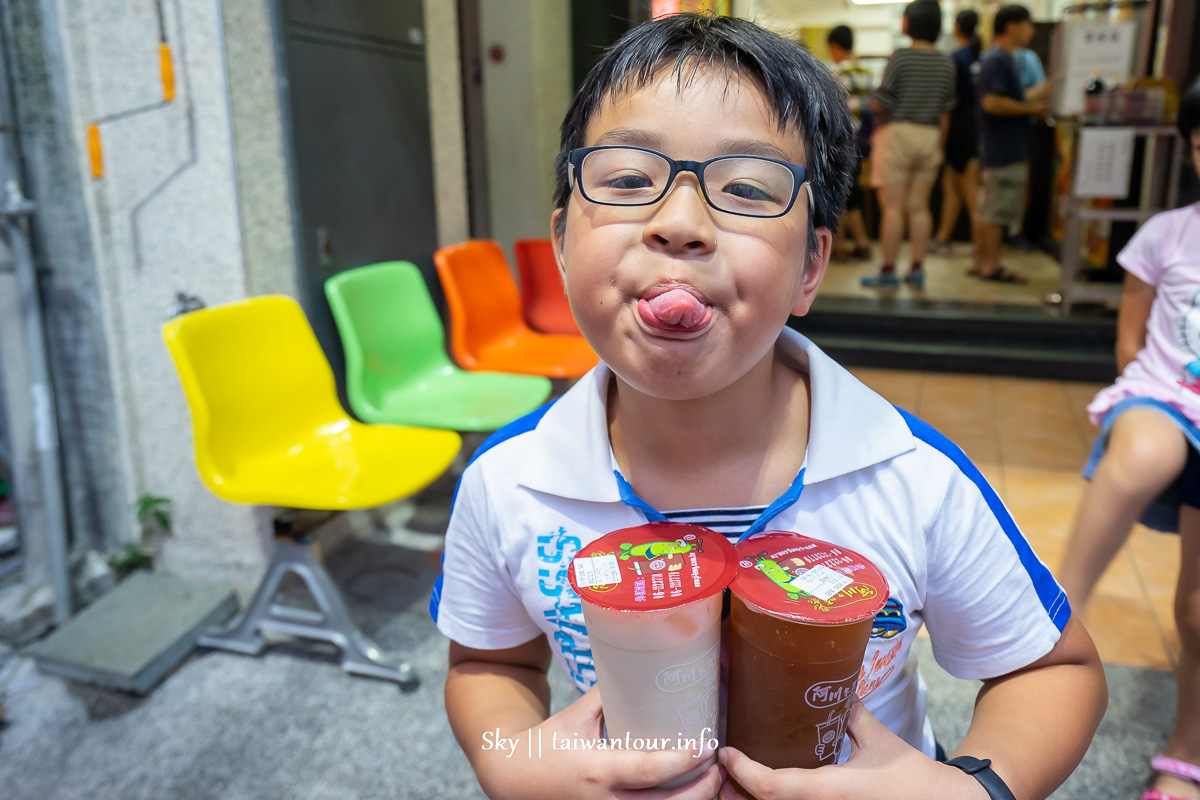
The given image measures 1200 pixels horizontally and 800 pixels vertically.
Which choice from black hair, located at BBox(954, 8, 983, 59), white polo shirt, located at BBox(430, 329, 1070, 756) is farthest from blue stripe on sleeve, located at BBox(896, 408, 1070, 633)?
black hair, located at BBox(954, 8, 983, 59)

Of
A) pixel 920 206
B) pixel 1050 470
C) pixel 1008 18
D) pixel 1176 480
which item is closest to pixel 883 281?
pixel 920 206

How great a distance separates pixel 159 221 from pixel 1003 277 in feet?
19.9

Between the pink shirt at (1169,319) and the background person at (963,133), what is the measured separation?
454 centimetres

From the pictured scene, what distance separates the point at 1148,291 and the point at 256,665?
8.20ft

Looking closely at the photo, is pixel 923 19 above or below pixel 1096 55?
above

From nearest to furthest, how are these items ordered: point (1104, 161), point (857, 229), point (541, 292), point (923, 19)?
point (541, 292) → point (1104, 161) → point (923, 19) → point (857, 229)

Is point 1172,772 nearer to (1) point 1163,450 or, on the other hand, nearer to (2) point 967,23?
(1) point 1163,450

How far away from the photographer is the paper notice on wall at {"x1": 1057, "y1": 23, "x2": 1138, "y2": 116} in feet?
17.0

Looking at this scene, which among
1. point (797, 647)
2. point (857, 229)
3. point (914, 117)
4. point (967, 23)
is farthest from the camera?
point (857, 229)

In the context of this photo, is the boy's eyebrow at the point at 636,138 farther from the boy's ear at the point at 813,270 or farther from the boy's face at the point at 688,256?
the boy's ear at the point at 813,270

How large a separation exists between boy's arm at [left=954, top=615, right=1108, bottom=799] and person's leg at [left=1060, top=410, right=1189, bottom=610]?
1.04 meters

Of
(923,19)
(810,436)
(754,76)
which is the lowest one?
(810,436)

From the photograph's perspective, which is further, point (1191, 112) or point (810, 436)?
point (1191, 112)

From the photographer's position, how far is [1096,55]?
206 inches
